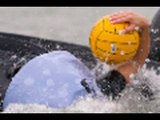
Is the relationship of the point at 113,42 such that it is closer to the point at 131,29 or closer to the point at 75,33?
the point at 131,29

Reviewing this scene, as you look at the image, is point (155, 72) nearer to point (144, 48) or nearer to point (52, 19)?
point (144, 48)

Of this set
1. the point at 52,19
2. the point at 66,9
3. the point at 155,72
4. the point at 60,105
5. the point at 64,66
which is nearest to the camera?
the point at 60,105

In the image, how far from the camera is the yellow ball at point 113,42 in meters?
2.11

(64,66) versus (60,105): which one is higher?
(64,66)

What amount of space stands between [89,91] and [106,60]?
0.63 ft

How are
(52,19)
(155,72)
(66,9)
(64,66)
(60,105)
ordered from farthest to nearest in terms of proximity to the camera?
(66,9) → (52,19) → (155,72) → (64,66) → (60,105)

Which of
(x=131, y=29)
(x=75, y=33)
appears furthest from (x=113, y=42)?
(x=75, y=33)

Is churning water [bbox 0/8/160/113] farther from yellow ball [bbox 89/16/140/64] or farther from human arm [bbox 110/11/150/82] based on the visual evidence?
yellow ball [bbox 89/16/140/64]

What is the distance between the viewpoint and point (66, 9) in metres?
5.69

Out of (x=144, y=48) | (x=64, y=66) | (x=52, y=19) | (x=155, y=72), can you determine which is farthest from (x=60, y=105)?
(x=52, y=19)

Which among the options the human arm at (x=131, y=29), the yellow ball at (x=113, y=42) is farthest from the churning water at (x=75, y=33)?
the yellow ball at (x=113, y=42)

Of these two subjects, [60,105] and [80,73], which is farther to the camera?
[80,73]

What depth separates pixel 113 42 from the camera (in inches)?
83.2

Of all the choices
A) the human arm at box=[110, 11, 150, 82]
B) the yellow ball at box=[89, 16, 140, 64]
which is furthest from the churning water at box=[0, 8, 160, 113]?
the yellow ball at box=[89, 16, 140, 64]
